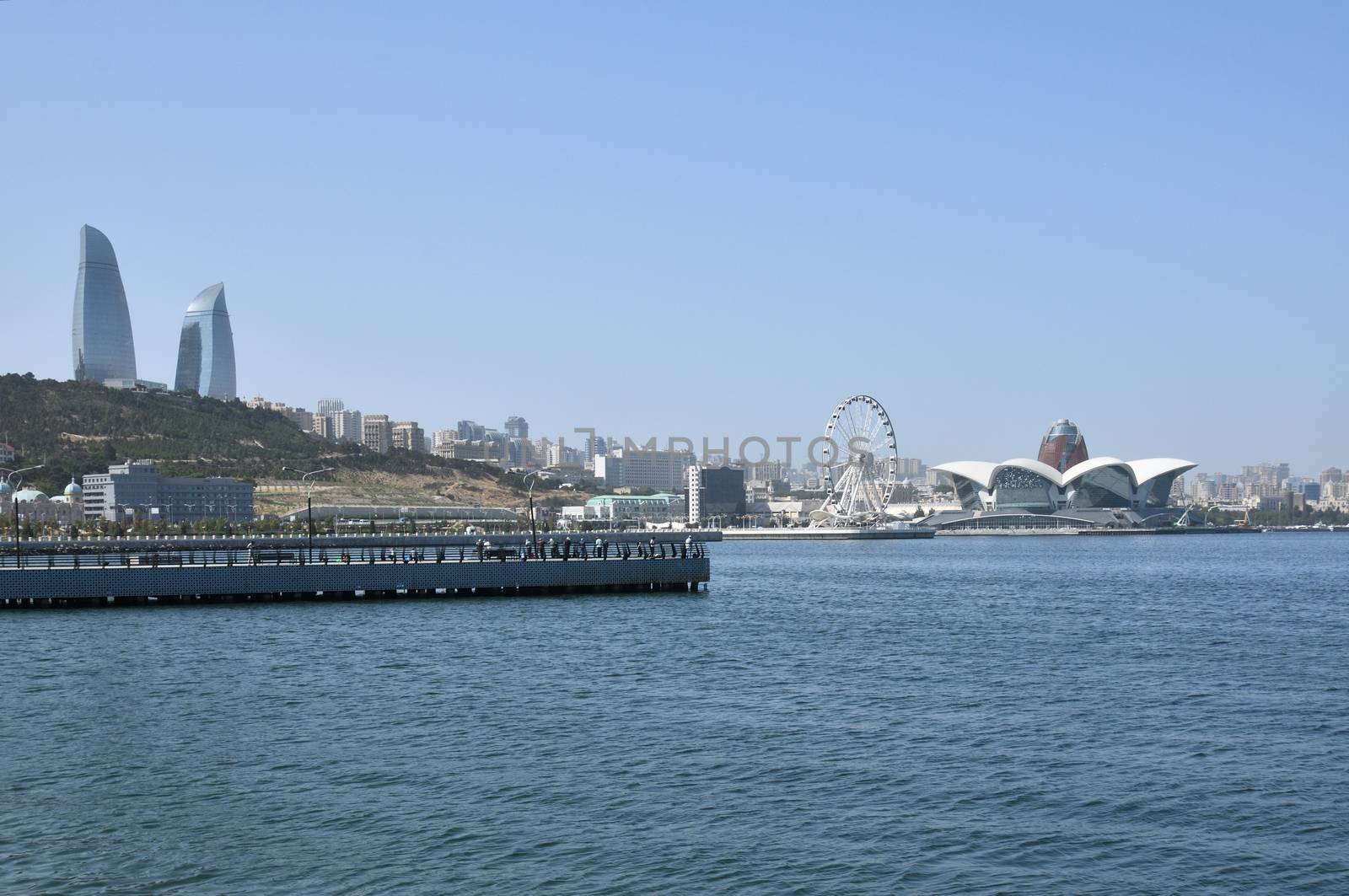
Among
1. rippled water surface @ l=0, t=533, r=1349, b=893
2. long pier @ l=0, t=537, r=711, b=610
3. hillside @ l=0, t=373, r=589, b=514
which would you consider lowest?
rippled water surface @ l=0, t=533, r=1349, b=893

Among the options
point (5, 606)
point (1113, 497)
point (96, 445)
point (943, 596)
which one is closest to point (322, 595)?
point (5, 606)

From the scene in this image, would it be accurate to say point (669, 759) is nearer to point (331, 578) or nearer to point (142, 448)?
point (331, 578)

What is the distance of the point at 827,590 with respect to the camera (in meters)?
65.9

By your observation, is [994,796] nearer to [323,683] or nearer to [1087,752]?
[1087,752]

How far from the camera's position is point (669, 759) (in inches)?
847

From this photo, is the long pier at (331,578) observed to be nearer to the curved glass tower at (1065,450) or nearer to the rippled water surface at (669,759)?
the rippled water surface at (669,759)

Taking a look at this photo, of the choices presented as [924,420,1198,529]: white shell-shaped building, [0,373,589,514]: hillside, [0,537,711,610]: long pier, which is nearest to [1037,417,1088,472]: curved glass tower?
[924,420,1198,529]: white shell-shaped building

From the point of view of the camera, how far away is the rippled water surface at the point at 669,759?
15758mm

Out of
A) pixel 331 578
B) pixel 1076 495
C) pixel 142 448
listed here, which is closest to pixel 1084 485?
pixel 1076 495

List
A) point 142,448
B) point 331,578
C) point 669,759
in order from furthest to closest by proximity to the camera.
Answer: point 142,448, point 331,578, point 669,759

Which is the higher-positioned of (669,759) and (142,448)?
(142,448)

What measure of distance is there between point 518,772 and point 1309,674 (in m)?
21.3

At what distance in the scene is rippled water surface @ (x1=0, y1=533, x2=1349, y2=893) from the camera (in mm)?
15758

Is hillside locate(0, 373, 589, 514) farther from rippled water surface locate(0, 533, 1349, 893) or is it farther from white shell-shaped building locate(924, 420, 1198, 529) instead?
rippled water surface locate(0, 533, 1349, 893)
